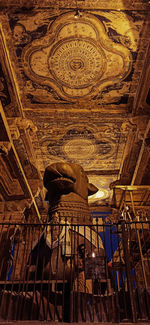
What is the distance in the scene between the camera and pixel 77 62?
6688 mm

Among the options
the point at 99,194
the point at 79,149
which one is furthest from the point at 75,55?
the point at 99,194

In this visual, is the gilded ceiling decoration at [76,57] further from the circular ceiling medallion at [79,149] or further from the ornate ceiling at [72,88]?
the circular ceiling medallion at [79,149]

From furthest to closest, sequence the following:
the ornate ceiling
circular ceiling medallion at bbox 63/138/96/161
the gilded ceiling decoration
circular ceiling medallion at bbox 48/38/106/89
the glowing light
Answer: the glowing light, circular ceiling medallion at bbox 63/138/96/161, circular ceiling medallion at bbox 48/38/106/89, the gilded ceiling decoration, the ornate ceiling

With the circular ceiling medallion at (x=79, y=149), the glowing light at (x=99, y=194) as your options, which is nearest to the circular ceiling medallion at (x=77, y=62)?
the circular ceiling medallion at (x=79, y=149)

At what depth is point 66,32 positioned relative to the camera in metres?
6.13

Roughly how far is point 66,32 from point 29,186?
6008 mm

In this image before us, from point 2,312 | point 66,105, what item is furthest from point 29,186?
point 2,312

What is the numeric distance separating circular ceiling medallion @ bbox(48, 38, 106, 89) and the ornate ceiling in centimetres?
3

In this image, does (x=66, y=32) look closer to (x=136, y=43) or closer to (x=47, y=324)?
(x=136, y=43)

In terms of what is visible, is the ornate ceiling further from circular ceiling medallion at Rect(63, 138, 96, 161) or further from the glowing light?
the glowing light

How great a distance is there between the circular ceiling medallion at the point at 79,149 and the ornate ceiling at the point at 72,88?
0.04 meters

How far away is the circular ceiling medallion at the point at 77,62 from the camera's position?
21.0ft

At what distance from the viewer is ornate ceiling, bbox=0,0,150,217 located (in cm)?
580

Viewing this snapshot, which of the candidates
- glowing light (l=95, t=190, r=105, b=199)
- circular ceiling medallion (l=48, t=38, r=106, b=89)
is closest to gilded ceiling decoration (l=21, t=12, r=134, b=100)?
circular ceiling medallion (l=48, t=38, r=106, b=89)
